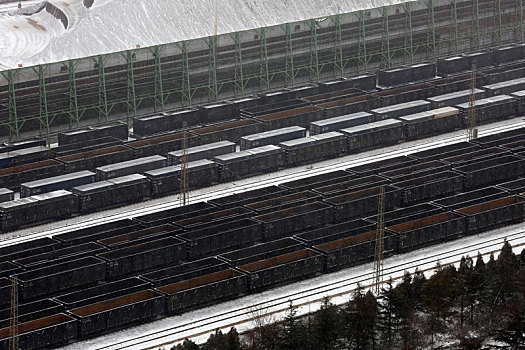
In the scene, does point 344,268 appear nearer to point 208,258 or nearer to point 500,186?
point 208,258

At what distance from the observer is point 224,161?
Result: 326 ft

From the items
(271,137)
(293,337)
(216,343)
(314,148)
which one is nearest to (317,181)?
(314,148)

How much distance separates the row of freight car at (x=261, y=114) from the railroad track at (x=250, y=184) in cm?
349

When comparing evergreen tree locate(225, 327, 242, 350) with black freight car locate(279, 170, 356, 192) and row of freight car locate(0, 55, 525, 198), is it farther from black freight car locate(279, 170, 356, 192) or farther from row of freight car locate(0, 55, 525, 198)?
row of freight car locate(0, 55, 525, 198)

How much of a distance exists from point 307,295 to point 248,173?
76.1 feet

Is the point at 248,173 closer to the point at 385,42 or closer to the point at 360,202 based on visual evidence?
the point at 360,202

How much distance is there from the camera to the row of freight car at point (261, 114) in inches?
3979

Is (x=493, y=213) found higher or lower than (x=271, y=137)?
lower

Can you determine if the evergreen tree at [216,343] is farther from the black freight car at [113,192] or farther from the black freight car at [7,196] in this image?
the black freight car at [7,196]

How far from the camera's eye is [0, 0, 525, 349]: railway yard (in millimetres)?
78062

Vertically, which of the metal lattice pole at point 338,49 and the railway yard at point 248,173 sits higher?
the metal lattice pole at point 338,49

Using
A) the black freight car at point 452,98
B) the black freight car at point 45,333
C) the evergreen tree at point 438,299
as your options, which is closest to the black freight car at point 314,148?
the black freight car at point 452,98

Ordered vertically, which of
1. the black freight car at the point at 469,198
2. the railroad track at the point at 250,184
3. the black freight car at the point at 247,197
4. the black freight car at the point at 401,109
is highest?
the black freight car at the point at 401,109

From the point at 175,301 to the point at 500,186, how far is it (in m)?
29.2
